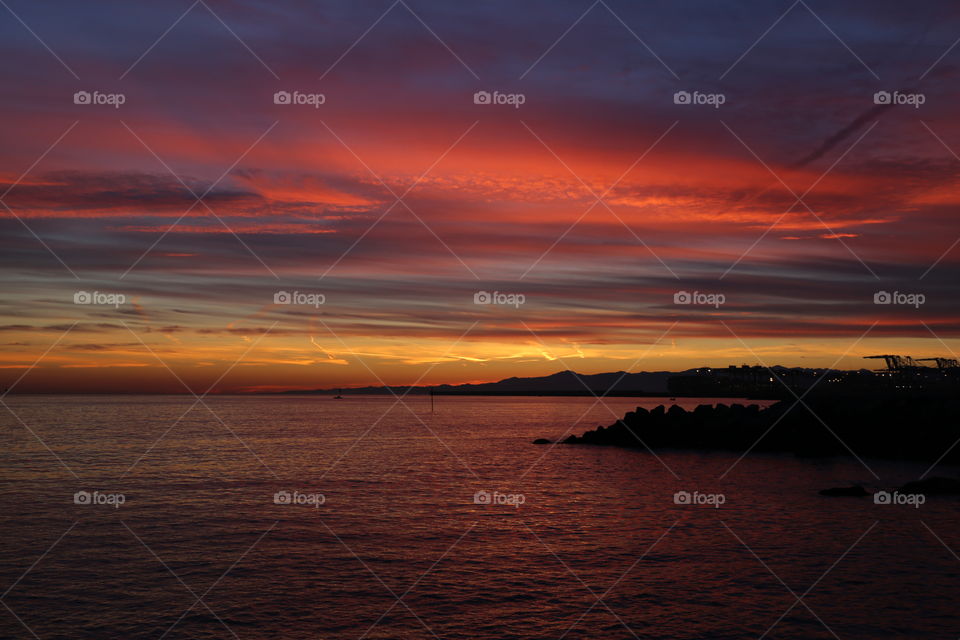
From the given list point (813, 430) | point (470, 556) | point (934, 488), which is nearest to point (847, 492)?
point (934, 488)

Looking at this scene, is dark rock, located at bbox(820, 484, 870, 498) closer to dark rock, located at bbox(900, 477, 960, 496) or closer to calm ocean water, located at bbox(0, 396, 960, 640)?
calm ocean water, located at bbox(0, 396, 960, 640)

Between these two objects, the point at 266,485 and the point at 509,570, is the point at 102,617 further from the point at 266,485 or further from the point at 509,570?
the point at 266,485

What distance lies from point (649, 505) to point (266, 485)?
22292 mm

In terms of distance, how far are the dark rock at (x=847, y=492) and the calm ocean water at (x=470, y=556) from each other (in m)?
1.65

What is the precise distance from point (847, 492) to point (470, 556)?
2373 centimetres

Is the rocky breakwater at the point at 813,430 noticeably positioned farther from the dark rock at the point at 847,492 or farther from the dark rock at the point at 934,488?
the dark rock at the point at 847,492

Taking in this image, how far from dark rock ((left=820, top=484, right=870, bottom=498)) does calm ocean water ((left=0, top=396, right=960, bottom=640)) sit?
1.65 m

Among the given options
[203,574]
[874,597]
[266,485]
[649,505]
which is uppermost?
[266,485]

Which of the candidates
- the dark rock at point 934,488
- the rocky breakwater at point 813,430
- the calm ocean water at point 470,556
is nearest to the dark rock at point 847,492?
the calm ocean water at point 470,556

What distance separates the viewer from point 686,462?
5750cm

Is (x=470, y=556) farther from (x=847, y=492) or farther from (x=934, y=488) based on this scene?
(x=934, y=488)

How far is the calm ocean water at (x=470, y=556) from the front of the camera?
18.7 m

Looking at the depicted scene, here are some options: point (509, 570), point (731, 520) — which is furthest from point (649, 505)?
point (509, 570)

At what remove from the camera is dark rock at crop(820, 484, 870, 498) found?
3869 centimetres
